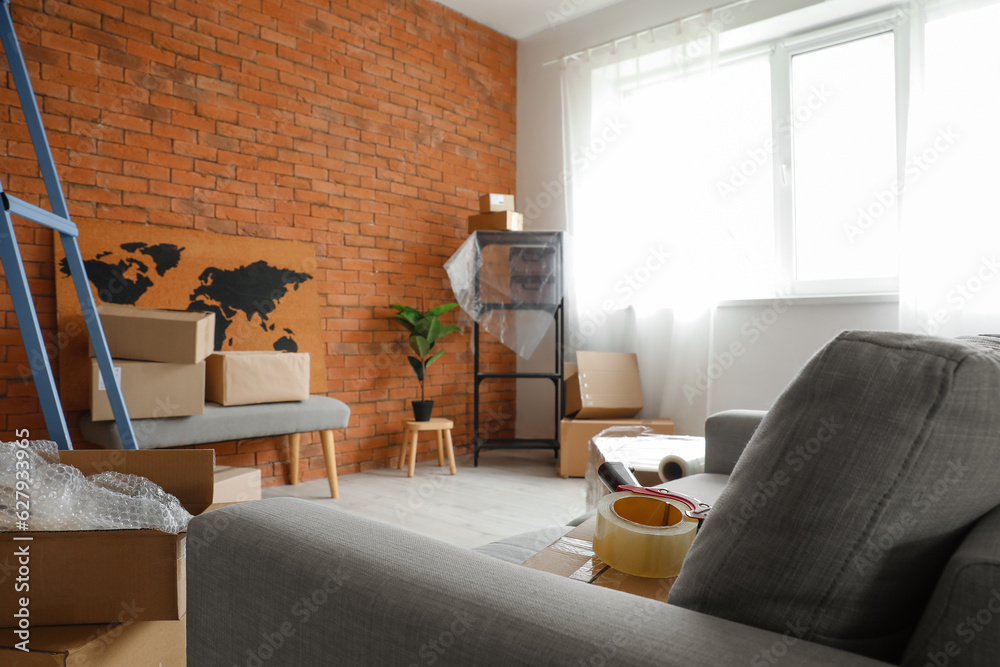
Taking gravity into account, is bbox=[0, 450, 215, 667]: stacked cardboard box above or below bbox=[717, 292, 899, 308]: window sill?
below

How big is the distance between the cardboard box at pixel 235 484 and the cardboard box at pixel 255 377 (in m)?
0.34

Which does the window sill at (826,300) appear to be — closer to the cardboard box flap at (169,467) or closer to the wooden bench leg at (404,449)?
the wooden bench leg at (404,449)

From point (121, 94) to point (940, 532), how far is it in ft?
11.0

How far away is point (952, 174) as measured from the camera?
2852 mm

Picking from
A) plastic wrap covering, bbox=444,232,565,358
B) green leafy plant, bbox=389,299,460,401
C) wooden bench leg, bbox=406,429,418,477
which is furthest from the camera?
plastic wrap covering, bbox=444,232,565,358

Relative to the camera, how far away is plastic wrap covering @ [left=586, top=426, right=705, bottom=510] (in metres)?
1.90

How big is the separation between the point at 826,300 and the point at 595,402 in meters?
1.37

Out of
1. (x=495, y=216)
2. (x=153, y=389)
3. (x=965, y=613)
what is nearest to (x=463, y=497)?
(x=153, y=389)

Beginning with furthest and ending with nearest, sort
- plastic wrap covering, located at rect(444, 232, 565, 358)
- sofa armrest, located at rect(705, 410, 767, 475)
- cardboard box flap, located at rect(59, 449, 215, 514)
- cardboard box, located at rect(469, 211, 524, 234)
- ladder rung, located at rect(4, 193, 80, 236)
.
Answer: cardboard box, located at rect(469, 211, 524, 234), plastic wrap covering, located at rect(444, 232, 565, 358), sofa armrest, located at rect(705, 410, 767, 475), ladder rung, located at rect(4, 193, 80, 236), cardboard box flap, located at rect(59, 449, 215, 514)

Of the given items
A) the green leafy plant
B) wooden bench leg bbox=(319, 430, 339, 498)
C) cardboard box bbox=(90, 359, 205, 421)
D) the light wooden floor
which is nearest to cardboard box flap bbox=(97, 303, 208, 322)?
cardboard box bbox=(90, 359, 205, 421)

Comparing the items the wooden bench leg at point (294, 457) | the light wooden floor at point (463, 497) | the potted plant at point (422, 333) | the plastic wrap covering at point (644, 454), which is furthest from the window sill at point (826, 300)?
the wooden bench leg at point (294, 457)

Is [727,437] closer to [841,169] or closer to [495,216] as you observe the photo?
[841,169]

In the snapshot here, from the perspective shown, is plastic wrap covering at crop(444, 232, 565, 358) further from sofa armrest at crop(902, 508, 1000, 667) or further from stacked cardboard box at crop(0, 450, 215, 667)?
sofa armrest at crop(902, 508, 1000, 667)

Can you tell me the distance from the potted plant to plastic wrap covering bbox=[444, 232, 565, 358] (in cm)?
19
